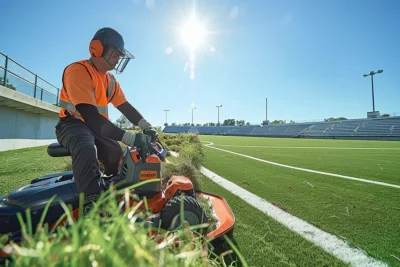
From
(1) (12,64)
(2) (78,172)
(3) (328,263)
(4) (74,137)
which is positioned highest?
(1) (12,64)

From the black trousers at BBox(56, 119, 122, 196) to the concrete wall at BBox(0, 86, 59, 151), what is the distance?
27.9 feet

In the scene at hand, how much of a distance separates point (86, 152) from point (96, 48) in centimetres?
118

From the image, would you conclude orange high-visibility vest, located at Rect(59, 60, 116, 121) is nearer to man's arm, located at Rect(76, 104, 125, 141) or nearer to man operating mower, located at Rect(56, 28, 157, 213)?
man operating mower, located at Rect(56, 28, 157, 213)

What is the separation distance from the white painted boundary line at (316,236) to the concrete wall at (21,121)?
9.78m

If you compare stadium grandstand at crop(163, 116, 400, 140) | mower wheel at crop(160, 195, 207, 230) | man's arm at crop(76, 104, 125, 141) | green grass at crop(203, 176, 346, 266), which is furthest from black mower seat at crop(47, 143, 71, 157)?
stadium grandstand at crop(163, 116, 400, 140)

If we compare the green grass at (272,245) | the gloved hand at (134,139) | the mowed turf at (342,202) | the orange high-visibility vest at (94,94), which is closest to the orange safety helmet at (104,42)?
the orange high-visibility vest at (94,94)

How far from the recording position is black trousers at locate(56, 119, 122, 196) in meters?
1.96

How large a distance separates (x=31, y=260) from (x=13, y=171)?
598 cm

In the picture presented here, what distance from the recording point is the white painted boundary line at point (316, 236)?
1.94 metres

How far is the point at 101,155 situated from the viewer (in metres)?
2.63

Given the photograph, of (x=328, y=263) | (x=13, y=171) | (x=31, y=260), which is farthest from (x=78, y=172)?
(x=13, y=171)

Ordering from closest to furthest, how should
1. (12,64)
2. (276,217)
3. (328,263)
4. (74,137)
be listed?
(328,263), (74,137), (276,217), (12,64)

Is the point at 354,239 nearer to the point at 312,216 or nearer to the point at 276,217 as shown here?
the point at 312,216

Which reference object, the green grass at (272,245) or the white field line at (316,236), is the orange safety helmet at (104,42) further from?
the white field line at (316,236)
